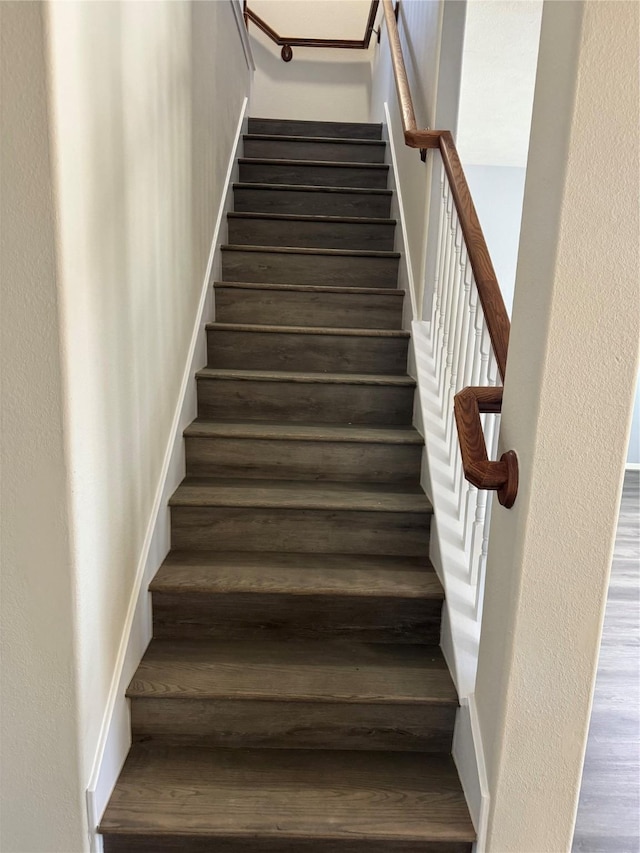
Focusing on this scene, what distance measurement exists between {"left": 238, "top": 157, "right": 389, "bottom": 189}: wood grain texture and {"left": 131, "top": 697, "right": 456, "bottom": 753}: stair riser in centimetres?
288

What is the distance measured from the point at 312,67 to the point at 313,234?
2456 millimetres

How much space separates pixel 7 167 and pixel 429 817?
1.64 m

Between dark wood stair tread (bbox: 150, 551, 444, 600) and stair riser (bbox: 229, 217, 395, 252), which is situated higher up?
stair riser (bbox: 229, 217, 395, 252)

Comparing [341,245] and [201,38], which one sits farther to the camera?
[341,245]

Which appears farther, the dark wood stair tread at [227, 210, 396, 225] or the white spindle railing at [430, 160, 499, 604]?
the dark wood stair tread at [227, 210, 396, 225]

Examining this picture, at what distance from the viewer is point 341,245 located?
329cm

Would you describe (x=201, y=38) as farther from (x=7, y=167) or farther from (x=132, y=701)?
(x=132, y=701)

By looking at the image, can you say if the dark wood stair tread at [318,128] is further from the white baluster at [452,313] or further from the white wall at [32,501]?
the white wall at [32,501]

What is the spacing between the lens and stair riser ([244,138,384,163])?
3887 millimetres

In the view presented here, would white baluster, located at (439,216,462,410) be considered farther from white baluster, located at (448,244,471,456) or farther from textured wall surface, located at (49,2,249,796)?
textured wall surface, located at (49,2,249,796)

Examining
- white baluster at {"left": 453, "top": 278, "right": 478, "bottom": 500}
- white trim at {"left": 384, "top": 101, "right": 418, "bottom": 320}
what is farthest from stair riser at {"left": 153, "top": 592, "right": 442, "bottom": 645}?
white trim at {"left": 384, "top": 101, "right": 418, "bottom": 320}

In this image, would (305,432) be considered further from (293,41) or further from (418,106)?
(293,41)

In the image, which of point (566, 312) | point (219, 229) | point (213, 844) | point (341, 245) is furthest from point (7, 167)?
point (341, 245)

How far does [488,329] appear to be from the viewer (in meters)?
1.66
